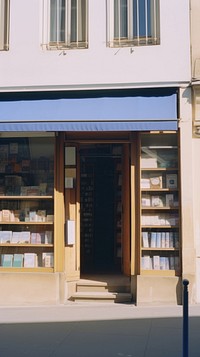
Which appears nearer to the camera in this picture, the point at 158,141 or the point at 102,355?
the point at 102,355

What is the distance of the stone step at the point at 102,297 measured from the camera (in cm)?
933

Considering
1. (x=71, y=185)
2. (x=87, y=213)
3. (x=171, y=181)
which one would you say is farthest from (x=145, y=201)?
(x=87, y=213)

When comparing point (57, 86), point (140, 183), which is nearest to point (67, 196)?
point (140, 183)

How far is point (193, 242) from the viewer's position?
8.95 meters

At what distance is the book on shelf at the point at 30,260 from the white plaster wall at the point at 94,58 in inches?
127

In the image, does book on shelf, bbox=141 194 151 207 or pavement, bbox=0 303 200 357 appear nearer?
pavement, bbox=0 303 200 357

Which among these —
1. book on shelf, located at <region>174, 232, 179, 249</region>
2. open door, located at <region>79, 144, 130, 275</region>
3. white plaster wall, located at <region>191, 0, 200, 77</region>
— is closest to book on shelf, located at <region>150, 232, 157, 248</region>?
book on shelf, located at <region>174, 232, 179, 249</region>

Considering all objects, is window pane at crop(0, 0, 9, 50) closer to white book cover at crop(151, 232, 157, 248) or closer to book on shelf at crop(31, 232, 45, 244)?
book on shelf at crop(31, 232, 45, 244)

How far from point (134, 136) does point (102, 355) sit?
453 cm

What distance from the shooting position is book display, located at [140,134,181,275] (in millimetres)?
9242

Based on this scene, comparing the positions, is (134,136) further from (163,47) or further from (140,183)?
(163,47)

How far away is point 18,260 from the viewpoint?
962 centimetres

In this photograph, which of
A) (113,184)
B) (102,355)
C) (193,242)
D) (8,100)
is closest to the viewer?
(102,355)

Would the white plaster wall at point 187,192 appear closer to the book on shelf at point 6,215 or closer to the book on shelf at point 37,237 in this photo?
the book on shelf at point 37,237
